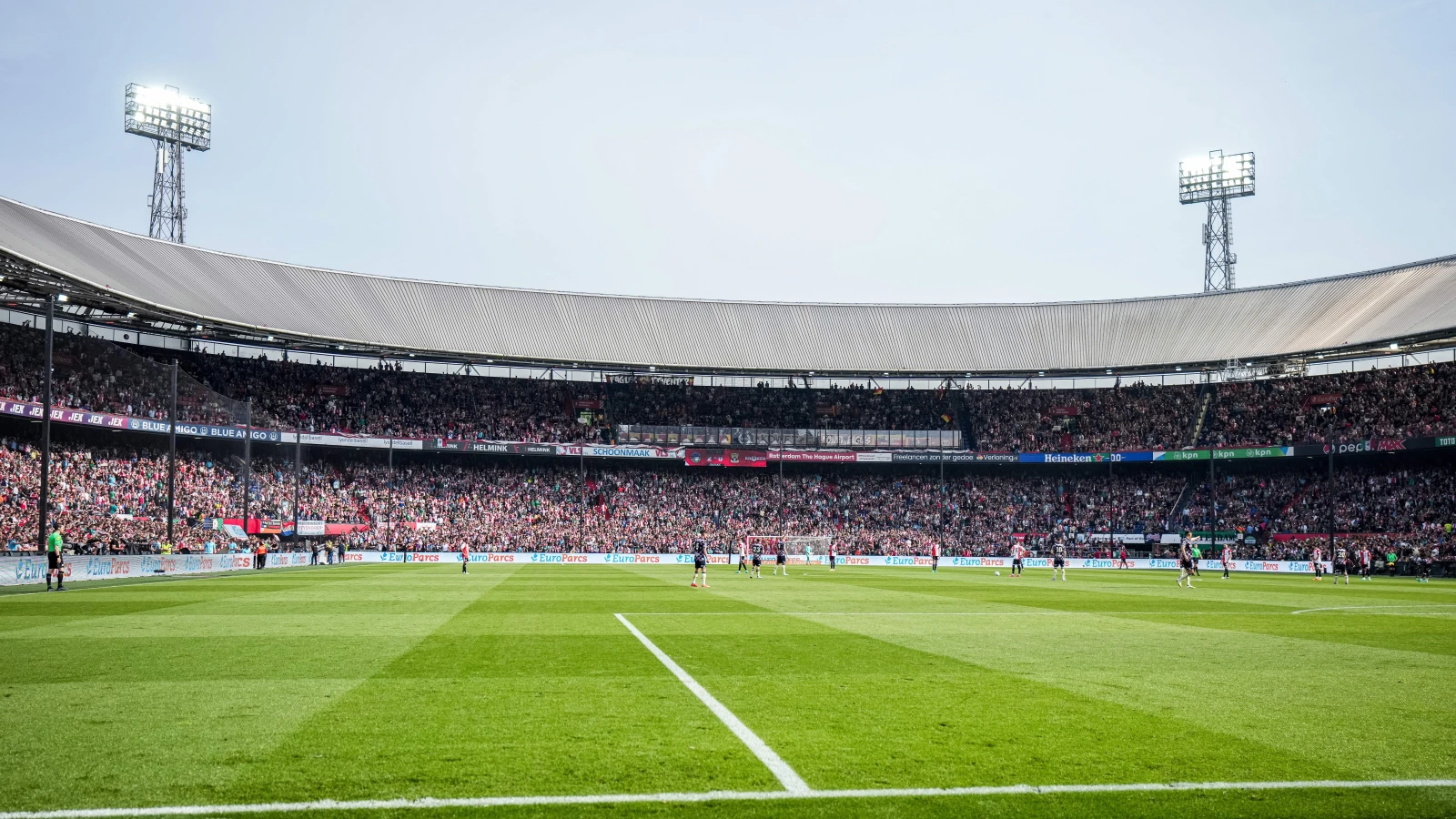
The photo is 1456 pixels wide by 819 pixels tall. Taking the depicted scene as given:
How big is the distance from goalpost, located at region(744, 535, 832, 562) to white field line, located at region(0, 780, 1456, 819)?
6113 cm

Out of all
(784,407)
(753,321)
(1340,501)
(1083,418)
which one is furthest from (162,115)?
(1340,501)

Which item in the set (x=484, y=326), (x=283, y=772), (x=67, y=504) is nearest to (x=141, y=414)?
(x=67, y=504)

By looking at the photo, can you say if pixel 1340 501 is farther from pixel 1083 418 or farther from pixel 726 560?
pixel 726 560

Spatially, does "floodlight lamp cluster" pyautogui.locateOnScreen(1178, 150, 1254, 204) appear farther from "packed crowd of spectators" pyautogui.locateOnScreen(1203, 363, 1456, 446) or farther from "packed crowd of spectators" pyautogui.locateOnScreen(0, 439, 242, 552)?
"packed crowd of spectators" pyautogui.locateOnScreen(0, 439, 242, 552)

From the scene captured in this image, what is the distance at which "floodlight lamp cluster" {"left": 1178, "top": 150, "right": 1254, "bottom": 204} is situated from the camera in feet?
264

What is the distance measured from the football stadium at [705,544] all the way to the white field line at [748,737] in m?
0.09

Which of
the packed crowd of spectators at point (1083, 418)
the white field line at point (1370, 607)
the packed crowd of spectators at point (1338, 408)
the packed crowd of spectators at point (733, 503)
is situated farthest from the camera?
the packed crowd of spectators at point (1083, 418)

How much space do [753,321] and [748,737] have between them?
250 ft

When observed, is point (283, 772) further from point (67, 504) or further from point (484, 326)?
point (484, 326)

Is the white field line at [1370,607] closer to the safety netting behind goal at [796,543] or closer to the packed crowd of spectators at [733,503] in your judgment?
the packed crowd of spectators at [733,503]

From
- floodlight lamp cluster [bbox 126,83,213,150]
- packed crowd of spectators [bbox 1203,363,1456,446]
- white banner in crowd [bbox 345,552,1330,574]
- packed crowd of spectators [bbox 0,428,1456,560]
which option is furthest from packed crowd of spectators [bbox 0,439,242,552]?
packed crowd of spectators [bbox 1203,363,1456,446]

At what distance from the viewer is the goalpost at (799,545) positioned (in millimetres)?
69000

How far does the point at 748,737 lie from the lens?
8.36 m

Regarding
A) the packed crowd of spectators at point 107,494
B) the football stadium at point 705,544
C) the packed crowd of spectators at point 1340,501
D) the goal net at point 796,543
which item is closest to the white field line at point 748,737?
the football stadium at point 705,544
